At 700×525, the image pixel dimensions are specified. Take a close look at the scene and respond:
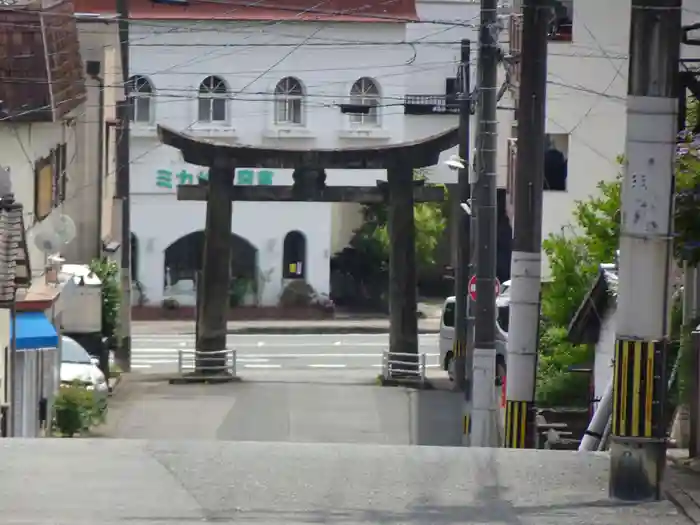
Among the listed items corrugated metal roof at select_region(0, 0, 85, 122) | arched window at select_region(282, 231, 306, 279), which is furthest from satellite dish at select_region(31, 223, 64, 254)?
arched window at select_region(282, 231, 306, 279)

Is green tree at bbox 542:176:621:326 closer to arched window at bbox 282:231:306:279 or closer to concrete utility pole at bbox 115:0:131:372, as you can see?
concrete utility pole at bbox 115:0:131:372

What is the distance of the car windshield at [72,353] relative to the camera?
1048 inches

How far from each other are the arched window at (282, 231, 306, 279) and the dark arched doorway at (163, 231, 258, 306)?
99 cm

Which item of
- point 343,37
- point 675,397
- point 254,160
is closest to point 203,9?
point 343,37

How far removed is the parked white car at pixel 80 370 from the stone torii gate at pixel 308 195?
4.56 m

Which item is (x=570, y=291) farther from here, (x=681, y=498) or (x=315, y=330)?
(x=315, y=330)

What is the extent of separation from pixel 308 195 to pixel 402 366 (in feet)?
13.5

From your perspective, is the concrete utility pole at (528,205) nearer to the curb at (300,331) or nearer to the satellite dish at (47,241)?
the satellite dish at (47,241)

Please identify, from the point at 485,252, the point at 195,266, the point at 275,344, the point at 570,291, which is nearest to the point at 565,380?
the point at 570,291

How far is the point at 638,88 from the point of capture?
9.92 meters

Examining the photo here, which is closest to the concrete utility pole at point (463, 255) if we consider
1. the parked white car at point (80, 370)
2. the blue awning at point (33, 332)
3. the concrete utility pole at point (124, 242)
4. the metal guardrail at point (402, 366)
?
the metal guardrail at point (402, 366)

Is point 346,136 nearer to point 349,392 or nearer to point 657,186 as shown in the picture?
point 349,392

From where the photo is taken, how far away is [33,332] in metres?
21.4

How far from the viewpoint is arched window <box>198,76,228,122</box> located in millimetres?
43688
